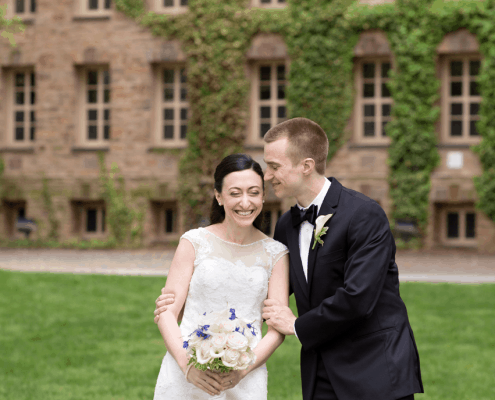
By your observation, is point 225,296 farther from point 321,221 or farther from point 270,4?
point 270,4

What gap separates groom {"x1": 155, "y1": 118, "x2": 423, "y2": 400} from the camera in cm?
317

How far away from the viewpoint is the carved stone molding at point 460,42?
661 inches

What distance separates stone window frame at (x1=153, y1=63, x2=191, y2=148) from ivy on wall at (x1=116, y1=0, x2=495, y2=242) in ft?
2.23

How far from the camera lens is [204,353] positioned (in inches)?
118

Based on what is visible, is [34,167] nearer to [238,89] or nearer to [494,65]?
[238,89]

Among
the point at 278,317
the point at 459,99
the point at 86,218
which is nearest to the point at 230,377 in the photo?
the point at 278,317

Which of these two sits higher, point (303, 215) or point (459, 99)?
point (459, 99)

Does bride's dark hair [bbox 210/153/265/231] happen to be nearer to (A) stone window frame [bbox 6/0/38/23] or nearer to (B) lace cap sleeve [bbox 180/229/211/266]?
(B) lace cap sleeve [bbox 180/229/211/266]

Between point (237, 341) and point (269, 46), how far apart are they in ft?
51.3

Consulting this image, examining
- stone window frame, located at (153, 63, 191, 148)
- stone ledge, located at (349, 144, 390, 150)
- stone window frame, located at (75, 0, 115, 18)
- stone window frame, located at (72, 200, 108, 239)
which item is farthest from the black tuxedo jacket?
stone window frame, located at (75, 0, 115, 18)

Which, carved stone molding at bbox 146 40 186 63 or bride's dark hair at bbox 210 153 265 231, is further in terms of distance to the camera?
carved stone molding at bbox 146 40 186 63

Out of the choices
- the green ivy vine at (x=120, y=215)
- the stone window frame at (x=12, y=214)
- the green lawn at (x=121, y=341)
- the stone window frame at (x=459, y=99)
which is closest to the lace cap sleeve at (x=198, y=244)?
the green lawn at (x=121, y=341)

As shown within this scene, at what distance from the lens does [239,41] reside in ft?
59.0

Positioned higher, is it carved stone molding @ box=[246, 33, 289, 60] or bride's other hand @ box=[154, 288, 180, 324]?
carved stone molding @ box=[246, 33, 289, 60]
